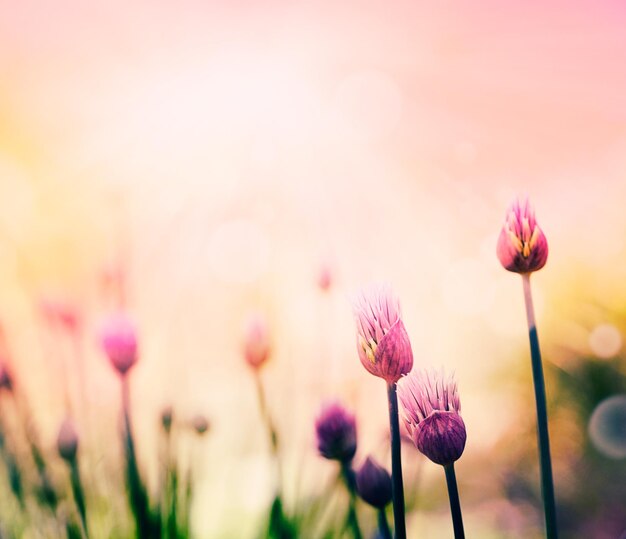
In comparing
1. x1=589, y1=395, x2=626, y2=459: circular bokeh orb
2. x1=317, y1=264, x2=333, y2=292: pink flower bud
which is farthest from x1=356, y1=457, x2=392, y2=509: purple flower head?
x1=589, y1=395, x2=626, y2=459: circular bokeh orb

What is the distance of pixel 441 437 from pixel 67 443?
44 cm

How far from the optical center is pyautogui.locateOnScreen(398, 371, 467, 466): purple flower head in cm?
36

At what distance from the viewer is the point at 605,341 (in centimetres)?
142

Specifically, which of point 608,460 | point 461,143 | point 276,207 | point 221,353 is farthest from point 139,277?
point 608,460

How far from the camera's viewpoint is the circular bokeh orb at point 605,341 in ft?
4.60

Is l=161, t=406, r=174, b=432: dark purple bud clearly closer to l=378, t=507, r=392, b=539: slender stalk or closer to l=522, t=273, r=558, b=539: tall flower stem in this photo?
l=378, t=507, r=392, b=539: slender stalk

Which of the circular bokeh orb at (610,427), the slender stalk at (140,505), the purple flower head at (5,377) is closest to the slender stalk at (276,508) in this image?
the slender stalk at (140,505)

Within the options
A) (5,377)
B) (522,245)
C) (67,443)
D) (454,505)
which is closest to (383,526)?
(454,505)

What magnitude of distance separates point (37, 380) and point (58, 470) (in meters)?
0.34

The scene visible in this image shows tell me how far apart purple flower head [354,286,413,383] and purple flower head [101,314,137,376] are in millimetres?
270

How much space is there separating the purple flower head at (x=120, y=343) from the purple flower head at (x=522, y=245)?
353 millimetres

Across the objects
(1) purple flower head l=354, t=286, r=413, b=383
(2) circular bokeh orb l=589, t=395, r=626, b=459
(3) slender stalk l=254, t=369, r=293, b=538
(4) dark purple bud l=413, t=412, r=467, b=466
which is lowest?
(2) circular bokeh orb l=589, t=395, r=626, b=459

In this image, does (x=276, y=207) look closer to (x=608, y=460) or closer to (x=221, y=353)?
(x=221, y=353)

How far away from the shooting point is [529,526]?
1.24 meters
